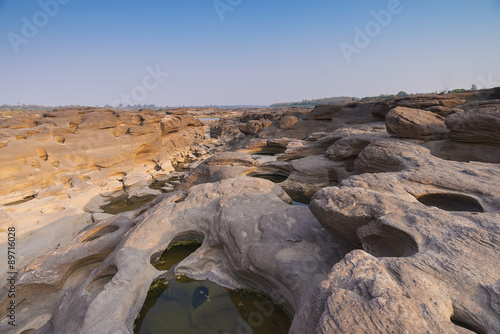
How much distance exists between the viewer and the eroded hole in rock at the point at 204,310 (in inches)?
149

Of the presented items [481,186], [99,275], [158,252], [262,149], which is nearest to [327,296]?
[158,252]

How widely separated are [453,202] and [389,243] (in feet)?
8.45

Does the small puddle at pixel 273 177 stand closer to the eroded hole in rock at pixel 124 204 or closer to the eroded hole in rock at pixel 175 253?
the eroded hole in rock at pixel 124 204

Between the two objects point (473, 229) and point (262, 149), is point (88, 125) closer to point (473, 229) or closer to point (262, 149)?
point (262, 149)

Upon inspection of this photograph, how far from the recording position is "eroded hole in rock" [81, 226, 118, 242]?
6.47 meters

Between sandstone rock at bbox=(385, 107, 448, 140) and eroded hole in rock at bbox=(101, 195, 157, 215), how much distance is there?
12222mm

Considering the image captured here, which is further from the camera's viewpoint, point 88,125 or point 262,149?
point 262,149

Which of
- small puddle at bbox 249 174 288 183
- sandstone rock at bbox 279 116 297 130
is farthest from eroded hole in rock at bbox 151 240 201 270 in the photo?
sandstone rock at bbox 279 116 297 130

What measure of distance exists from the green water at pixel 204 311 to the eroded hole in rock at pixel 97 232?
11.1 ft

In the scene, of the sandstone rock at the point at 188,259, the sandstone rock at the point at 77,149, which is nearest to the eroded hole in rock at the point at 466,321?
the sandstone rock at the point at 188,259

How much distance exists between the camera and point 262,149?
646 inches

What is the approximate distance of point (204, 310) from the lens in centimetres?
409

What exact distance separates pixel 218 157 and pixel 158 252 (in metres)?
6.81

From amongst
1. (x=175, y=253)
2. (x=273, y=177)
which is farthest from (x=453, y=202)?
(x=273, y=177)
